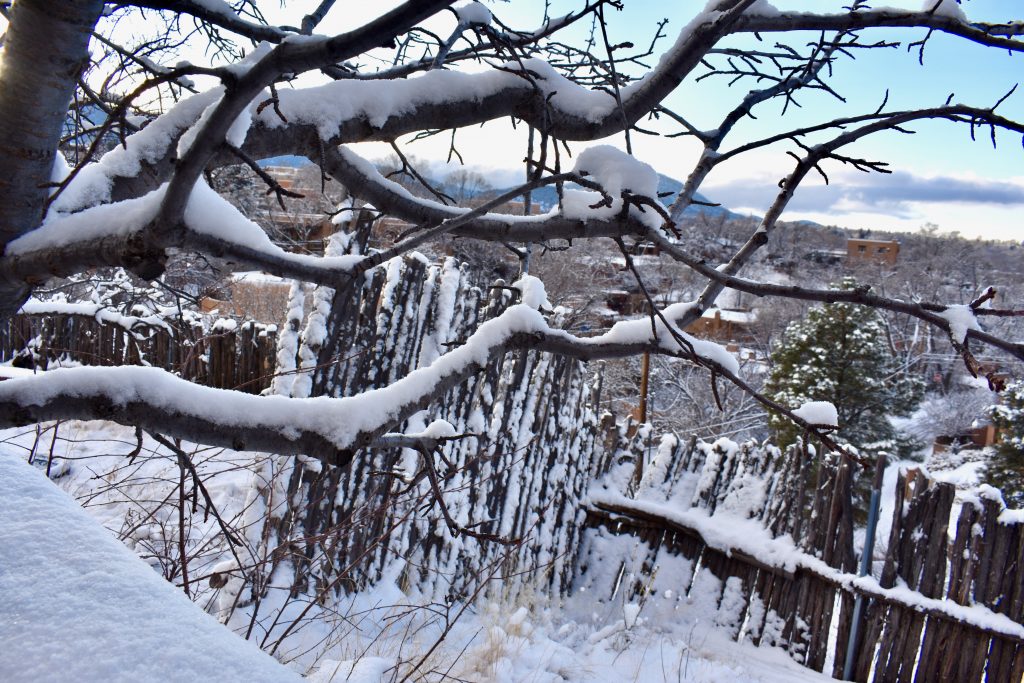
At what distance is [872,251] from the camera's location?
3916 centimetres

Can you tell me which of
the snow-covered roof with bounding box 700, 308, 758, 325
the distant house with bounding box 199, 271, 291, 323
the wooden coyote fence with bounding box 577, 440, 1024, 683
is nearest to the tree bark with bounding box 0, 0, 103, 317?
the wooden coyote fence with bounding box 577, 440, 1024, 683

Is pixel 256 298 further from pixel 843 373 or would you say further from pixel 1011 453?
pixel 1011 453

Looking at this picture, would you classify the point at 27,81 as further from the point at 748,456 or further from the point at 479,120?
the point at 748,456

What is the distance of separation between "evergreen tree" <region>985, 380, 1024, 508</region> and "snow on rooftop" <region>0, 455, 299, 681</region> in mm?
13506

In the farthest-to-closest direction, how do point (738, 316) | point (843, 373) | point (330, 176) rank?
point (738, 316), point (843, 373), point (330, 176)

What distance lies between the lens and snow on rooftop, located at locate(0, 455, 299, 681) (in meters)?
0.87

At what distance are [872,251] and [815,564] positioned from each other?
4059cm

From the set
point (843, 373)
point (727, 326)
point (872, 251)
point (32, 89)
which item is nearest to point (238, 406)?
point (32, 89)

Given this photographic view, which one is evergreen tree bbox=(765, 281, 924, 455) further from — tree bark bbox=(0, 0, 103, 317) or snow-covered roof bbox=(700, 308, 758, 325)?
tree bark bbox=(0, 0, 103, 317)

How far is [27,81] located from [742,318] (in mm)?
30824

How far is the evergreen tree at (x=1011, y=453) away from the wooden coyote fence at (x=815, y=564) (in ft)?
28.4

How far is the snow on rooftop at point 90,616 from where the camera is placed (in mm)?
872

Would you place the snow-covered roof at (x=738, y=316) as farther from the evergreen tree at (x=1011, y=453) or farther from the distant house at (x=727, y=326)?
the evergreen tree at (x=1011, y=453)

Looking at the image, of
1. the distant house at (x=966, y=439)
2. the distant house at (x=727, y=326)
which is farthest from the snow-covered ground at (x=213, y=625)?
the distant house at (x=727, y=326)
